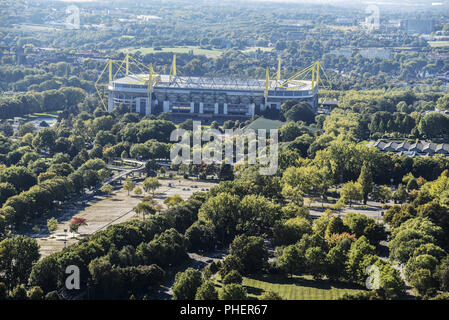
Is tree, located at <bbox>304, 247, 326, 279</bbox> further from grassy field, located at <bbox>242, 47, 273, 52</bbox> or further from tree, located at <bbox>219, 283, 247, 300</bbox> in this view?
grassy field, located at <bbox>242, 47, 273, 52</bbox>

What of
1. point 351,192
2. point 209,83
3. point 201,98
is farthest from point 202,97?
point 351,192

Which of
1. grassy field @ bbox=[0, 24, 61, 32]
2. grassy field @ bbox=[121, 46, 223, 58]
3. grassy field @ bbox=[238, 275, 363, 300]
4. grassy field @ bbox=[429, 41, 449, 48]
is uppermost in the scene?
grassy field @ bbox=[0, 24, 61, 32]

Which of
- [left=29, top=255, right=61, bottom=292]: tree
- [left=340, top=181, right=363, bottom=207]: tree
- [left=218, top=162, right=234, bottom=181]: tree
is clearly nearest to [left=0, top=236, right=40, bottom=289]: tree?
[left=29, top=255, right=61, bottom=292]: tree


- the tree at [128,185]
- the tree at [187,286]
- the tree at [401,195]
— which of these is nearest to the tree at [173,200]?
the tree at [128,185]

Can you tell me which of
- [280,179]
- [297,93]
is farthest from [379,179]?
[297,93]

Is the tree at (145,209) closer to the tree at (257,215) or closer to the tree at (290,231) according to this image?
the tree at (257,215)

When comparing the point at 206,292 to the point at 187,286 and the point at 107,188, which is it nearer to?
the point at 187,286

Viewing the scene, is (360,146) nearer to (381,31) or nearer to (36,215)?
(36,215)
